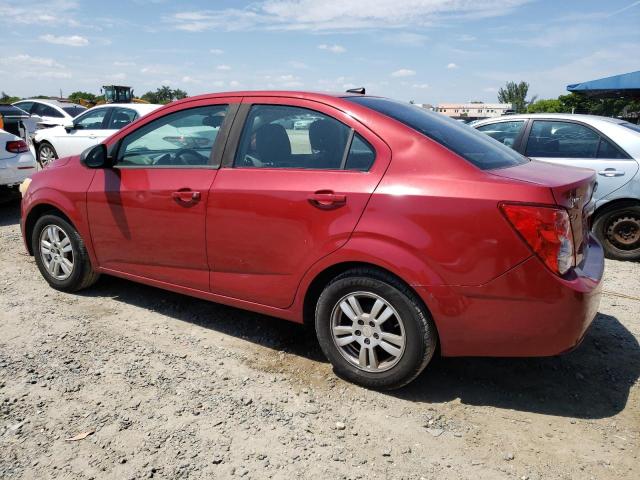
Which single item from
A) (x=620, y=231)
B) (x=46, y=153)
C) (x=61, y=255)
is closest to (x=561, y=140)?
(x=620, y=231)

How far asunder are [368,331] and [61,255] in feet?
9.47

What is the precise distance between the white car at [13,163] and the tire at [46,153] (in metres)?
3.33

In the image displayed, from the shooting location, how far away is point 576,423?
2807 millimetres

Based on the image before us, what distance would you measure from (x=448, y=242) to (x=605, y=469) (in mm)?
1256

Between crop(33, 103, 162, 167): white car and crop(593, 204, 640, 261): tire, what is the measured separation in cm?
764

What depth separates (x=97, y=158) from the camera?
3.97 m

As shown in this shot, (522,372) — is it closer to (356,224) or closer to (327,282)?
(327,282)

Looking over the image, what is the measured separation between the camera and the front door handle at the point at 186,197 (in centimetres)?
350

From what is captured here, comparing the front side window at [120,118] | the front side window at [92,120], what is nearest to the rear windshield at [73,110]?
the front side window at [92,120]

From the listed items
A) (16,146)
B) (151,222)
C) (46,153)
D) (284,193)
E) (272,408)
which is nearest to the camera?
(272,408)

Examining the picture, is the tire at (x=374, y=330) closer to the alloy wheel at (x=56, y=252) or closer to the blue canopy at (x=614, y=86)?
the alloy wheel at (x=56, y=252)

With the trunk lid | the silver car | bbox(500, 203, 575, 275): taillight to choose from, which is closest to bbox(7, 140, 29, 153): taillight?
the silver car

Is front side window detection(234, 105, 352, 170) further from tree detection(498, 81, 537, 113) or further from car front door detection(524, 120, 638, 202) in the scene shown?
tree detection(498, 81, 537, 113)

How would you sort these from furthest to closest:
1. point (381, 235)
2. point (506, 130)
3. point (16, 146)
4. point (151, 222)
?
1. point (16, 146)
2. point (506, 130)
3. point (151, 222)
4. point (381, 235)
